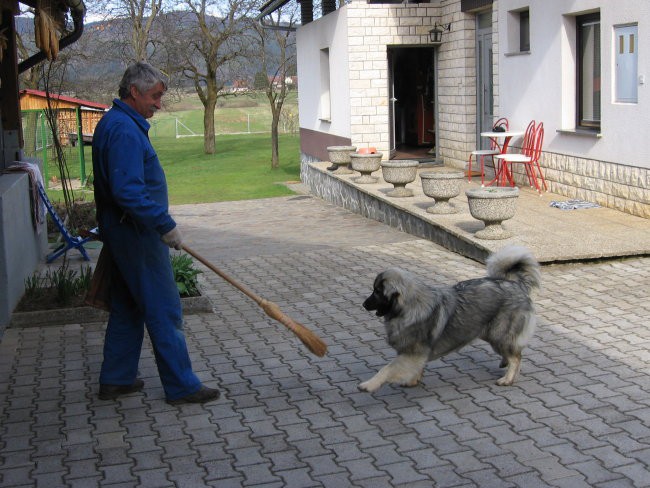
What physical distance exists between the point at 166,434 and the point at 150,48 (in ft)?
126

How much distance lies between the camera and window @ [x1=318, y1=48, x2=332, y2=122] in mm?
24141

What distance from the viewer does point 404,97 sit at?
22.5 m

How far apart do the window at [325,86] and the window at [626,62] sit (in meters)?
12.2

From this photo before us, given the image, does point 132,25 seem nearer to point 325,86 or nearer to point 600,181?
point 325,86

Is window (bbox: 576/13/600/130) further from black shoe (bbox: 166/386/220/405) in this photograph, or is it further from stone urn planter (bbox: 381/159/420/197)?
black shoe (bbox: 166/386/220/405)

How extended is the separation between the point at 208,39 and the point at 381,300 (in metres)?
31.8

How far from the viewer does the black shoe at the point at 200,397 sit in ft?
19.8

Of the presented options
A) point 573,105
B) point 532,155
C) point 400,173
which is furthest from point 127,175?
point 532,155

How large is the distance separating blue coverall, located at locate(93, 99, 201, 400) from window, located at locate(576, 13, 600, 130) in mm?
9145

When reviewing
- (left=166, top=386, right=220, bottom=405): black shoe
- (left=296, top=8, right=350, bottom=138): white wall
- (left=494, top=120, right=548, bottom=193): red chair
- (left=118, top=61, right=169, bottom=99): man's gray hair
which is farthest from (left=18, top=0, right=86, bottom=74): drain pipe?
(left=296, top=8, right=350, bottom=138): white wall

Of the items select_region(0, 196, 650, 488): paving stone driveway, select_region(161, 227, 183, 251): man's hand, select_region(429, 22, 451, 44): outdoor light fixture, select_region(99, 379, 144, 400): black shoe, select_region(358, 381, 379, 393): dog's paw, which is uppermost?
select_region(429, 22, 451, 44): outdoor light fixture

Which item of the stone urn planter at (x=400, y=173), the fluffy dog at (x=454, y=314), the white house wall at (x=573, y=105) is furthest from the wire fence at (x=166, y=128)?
the fluffy dog at (x=454, y=314)

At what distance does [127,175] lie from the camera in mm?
5586

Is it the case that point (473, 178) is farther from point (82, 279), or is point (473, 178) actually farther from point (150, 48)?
point (150, 48)
